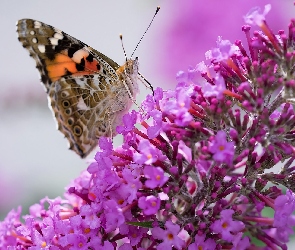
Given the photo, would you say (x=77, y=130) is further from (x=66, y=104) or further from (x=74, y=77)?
(x=74, y=77)

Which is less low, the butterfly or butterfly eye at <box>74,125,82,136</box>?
the butterfly

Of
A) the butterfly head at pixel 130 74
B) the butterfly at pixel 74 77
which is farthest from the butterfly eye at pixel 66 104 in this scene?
the butterfly head at pixel 130 74

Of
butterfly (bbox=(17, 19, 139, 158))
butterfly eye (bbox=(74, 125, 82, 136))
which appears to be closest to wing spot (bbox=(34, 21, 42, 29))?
butterfly (bbox=(17, 19, 139, 158))

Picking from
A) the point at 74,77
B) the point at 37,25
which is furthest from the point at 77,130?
the point at 37,25

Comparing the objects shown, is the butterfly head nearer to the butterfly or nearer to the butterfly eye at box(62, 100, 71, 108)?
the butterfly

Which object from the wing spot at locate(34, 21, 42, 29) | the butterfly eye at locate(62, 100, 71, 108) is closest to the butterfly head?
the butterfly eye at locate(62, 100, 71, 108)

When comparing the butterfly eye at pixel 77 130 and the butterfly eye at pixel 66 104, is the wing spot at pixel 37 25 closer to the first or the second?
the butterfly eye at pixel 66 104

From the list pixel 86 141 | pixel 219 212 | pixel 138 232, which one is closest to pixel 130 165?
pixel 138 232

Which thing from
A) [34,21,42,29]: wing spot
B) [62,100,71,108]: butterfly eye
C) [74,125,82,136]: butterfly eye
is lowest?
[74,125,82,136]: butterfly eye

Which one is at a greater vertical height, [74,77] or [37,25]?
[37,25]
